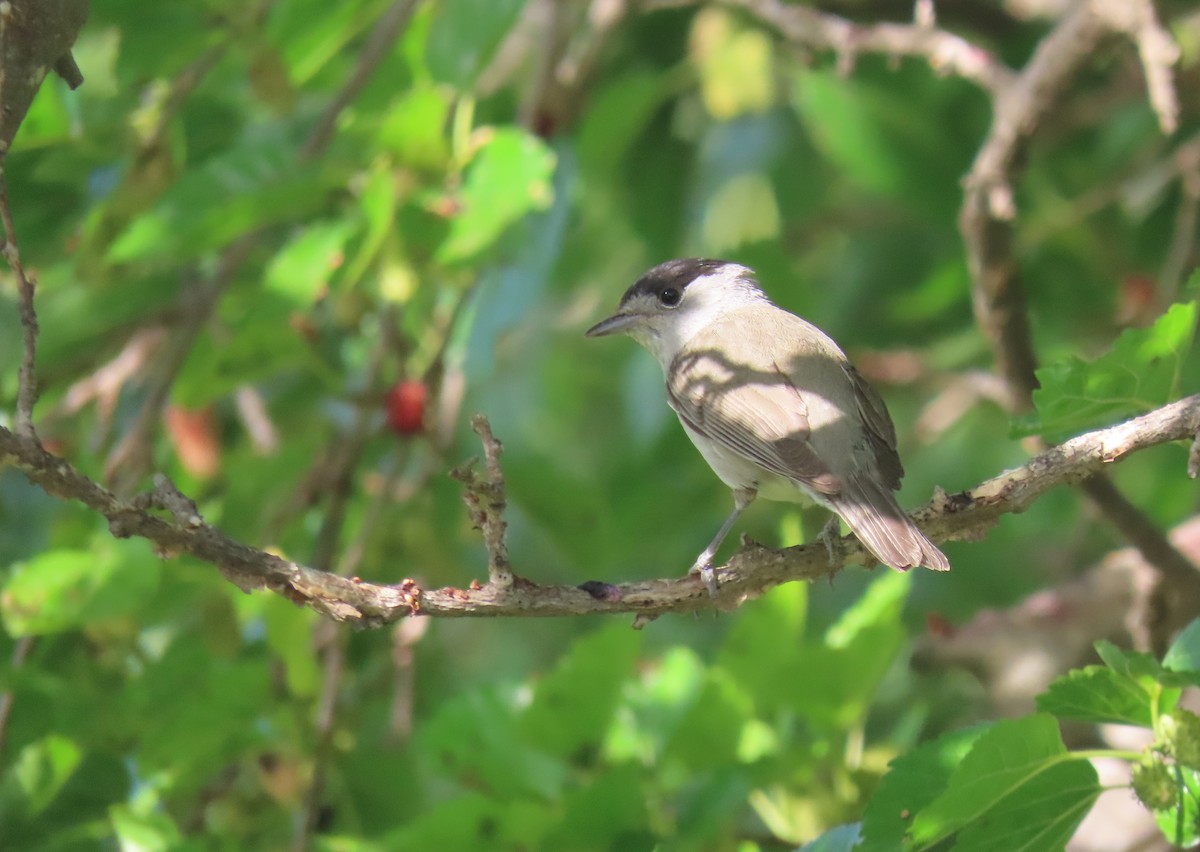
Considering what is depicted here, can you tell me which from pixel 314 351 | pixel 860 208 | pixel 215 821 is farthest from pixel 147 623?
pixel 860 208

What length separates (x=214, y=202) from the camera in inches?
128

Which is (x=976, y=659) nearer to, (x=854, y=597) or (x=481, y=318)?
(x=854, y=597)

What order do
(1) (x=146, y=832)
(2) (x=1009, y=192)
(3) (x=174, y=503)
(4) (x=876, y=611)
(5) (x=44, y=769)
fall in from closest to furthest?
(3) (x=174, y=503)
(1) (x=146, y=832)
(4) (x=876, y=611)
(5) (x=44, y=769)
(2) (x=1009, y=192)

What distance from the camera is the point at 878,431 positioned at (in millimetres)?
3088

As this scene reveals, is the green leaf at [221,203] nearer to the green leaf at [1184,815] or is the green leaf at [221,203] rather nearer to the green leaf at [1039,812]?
the green leaf at [1039,812]

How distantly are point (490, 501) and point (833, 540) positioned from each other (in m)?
0.98

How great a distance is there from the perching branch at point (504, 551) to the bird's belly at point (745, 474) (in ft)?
2.70

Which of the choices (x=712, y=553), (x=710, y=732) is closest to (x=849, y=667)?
(x=710, y=732)

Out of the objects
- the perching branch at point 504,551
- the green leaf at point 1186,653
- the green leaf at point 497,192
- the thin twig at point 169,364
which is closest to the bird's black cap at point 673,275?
the green leaf at point 497,192

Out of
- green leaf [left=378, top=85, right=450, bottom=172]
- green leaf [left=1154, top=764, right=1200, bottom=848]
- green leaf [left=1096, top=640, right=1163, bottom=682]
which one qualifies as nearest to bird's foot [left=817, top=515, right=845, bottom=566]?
green leaf [left=1096, top=640, right=1163, bottom=682]

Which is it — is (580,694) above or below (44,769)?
below

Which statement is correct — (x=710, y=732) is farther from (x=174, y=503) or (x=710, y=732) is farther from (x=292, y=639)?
(x=174, y=503)

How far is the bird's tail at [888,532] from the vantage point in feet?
7.68

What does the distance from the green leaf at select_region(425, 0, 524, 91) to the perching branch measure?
67.0 inches
